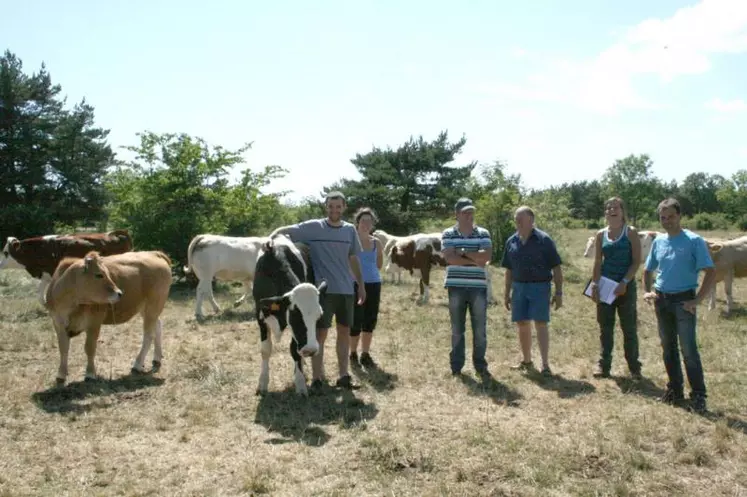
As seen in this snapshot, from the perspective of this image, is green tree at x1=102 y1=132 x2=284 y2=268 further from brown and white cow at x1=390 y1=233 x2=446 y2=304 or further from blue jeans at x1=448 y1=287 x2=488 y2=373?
blue jeans at x1=448 y1=287 x2=488 y2=373

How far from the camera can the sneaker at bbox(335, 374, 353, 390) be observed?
6822 mm

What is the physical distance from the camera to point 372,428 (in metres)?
5.52

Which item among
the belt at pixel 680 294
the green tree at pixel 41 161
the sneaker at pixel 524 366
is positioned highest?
the green tree at pixel 41 161

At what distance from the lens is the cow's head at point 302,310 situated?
603 cm

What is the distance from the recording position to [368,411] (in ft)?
19.8

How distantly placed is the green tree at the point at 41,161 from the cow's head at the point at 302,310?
25.7 m

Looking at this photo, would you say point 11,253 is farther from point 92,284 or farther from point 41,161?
point 41,161

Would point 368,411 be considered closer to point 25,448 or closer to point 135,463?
point 135,463

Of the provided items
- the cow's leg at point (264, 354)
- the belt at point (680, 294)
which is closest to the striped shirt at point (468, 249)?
the belt at point (680, 294)

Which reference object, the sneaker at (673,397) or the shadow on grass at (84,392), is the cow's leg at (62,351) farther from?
the sneaker at (673,397)

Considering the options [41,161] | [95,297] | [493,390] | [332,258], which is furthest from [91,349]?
[41,161]

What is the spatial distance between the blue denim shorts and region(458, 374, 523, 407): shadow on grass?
87cm

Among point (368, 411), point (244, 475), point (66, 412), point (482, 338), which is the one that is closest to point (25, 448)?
point (66, 412)

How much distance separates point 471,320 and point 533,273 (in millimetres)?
924
